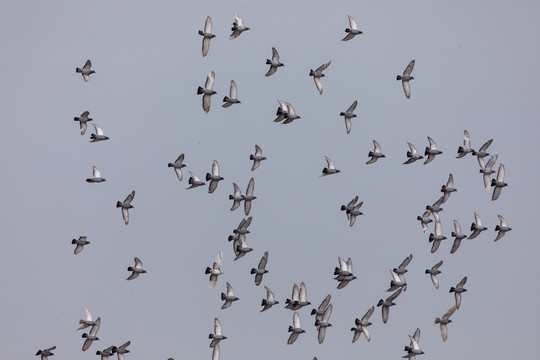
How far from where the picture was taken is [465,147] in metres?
102

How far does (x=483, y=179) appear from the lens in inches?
4092

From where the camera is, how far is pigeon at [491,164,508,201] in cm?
10388

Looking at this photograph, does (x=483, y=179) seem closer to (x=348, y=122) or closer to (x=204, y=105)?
(x=348, y=122)

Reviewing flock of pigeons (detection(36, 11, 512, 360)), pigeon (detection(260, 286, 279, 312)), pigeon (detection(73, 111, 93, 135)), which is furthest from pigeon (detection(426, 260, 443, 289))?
pigeon (detection(73, 111, 93, 135))

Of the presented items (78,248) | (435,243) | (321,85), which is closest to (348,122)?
(321,85)

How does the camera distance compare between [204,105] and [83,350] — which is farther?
[83,350]

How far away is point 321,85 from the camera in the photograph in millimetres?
98375

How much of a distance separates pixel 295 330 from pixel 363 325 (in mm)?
5334

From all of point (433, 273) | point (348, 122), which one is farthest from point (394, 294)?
point (348, 122)

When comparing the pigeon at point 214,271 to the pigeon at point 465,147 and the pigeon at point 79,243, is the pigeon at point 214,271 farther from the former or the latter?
the pigeon at point 465,147

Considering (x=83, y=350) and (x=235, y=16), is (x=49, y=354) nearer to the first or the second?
(x=83, y=350)

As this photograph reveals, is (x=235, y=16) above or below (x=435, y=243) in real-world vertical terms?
above

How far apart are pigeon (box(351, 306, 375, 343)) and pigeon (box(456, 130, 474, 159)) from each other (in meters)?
11.1

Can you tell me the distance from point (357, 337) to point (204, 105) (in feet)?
63.3
